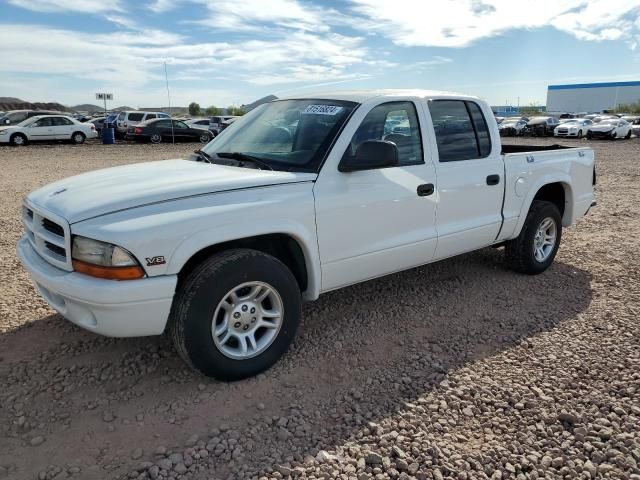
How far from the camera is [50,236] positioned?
3240mm

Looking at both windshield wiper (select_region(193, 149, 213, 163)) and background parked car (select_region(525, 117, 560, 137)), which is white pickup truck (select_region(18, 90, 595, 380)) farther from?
background parked car (select_region(525, 117, 560, 137))

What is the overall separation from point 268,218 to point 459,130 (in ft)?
7.11

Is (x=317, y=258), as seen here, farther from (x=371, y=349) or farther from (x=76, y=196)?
(x=76, y=196)

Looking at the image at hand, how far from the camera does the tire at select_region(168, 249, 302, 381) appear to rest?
311cm

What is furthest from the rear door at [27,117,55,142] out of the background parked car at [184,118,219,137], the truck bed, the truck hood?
the truck bed

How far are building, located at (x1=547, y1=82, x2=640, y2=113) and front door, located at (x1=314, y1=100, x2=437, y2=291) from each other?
99.8 meters

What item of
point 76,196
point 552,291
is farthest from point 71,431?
point 552,291

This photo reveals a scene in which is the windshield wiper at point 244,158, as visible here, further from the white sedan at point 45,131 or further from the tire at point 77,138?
the tire at point 77,138

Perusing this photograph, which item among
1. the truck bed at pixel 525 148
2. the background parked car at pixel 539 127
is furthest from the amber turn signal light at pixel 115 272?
the background parked car at pixel 539 127

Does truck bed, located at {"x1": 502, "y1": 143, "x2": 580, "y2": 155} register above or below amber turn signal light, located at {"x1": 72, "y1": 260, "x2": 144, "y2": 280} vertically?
above

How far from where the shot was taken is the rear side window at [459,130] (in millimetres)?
4406

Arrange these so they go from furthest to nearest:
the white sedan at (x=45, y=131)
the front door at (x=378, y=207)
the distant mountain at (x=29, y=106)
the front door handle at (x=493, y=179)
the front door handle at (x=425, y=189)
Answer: the distant mountain at (x=29, y=106) → the white sedan at (x=45, y=131) → the front door handle at (x=493, y=179) → the front door handle at (x=425, y=189) → the front door at (x=378, y=207)

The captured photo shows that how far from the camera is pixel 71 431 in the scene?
2.92m

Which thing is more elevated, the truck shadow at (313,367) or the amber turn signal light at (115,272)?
the amber turn signal light at (115,272)
